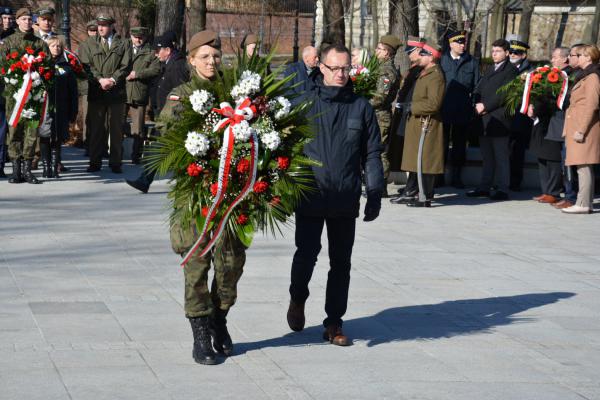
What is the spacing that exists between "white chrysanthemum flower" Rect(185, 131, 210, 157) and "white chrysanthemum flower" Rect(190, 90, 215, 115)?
0.14m

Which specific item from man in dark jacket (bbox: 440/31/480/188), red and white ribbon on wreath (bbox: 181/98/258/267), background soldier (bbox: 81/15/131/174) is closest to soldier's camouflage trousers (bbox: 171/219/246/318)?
red and white ribbon on wreath (bbox: 181/98/258/267)

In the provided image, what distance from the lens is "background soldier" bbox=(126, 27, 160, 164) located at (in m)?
16.7

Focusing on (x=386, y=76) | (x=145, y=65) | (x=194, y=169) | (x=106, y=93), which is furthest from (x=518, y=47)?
(x=194, y=169)

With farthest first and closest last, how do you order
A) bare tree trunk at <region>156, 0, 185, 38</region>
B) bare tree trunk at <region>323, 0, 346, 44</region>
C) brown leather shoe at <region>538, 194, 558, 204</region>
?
1. bare tree trunk at <region>323, 0, 346, 44</region>
2. bare tree trunk at <region>156, 0, 185, 38</region>
3. brown leather shoe at <region>538, 194, 558, 204</region>

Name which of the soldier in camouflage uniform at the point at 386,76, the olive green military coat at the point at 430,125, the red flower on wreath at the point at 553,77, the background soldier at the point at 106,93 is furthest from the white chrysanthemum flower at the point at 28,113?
the red flower on wreath at the point at 553,77

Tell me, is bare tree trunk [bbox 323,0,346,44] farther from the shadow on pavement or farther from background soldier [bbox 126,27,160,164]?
the shadow on pavement

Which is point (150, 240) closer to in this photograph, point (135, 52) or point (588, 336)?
point (588, 336)

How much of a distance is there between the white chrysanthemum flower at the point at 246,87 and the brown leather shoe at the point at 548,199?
9.10 metres

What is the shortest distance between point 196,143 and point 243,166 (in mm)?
298

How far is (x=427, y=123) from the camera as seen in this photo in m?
13.9

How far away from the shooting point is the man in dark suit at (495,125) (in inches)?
585

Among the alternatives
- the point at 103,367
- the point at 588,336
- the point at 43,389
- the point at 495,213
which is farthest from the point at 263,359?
the point at 495,213

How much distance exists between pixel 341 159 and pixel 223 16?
38866 millimetres

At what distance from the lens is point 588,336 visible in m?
7.75
